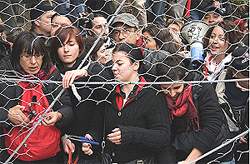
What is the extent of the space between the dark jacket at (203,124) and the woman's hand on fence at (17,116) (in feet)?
2.09

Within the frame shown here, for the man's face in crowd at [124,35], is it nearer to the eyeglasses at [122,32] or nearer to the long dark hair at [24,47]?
the eyeglasses at [122,32]

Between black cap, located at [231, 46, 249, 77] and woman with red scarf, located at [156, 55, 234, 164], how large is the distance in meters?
0.15

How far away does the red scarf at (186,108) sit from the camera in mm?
1425

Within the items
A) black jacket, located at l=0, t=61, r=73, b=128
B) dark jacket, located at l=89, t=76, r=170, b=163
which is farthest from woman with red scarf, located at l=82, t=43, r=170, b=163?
black jacket, located at l=0, t=61, r=73, b=128

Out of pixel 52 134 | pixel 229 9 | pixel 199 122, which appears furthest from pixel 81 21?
pixel 229 9

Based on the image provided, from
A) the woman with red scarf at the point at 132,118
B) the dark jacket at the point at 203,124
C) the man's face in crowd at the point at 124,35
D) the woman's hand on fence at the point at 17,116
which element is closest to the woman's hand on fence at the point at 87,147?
the woman with red scarf at the point at 132,118

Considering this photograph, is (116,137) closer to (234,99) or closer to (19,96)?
(19,96)

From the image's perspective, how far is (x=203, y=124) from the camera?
56.9 inches

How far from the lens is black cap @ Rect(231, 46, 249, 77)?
1431 millimetres

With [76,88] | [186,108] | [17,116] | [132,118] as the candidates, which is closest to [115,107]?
[132,118]

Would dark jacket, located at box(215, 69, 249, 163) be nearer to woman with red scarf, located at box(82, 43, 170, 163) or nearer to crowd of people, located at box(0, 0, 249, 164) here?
crowd of people, located at box(0, 0, 249, 164)

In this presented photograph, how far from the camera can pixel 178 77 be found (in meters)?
1.43

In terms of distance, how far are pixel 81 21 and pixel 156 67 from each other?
672 mm

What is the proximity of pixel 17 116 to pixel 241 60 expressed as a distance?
98cm
